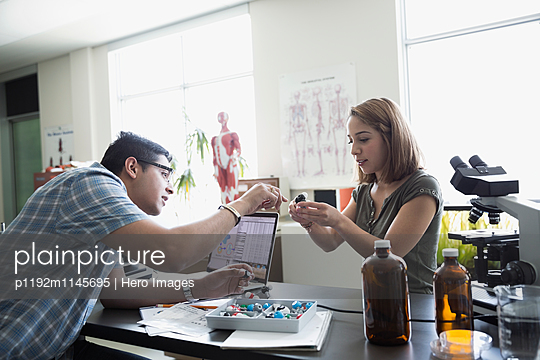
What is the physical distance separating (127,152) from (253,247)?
1.87 ft

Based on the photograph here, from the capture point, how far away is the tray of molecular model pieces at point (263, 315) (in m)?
1.10

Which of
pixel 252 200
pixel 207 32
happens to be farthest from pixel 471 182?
pixel 207 32

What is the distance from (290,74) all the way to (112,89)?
2737 millimetres

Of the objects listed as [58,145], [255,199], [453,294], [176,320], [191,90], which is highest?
[191,90]

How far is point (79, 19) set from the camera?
478 cm

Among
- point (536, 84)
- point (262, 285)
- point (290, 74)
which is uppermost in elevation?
point (290, 74)

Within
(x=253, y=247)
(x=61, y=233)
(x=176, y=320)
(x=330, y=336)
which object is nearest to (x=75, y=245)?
(x=61, y=233)

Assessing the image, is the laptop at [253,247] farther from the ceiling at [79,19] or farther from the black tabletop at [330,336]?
the ceiling at [79,19]

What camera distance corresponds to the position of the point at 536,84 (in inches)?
132

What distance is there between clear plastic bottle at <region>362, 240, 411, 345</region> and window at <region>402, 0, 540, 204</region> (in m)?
2.74

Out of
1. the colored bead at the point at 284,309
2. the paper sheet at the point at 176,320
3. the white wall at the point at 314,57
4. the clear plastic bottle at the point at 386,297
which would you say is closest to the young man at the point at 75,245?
the paper sheet at the point at 176,320

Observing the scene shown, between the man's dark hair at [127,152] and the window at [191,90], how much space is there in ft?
10.6

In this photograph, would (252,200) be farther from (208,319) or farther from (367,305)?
(367,305)

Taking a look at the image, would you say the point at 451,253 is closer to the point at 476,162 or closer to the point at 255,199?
the point at 476,162
